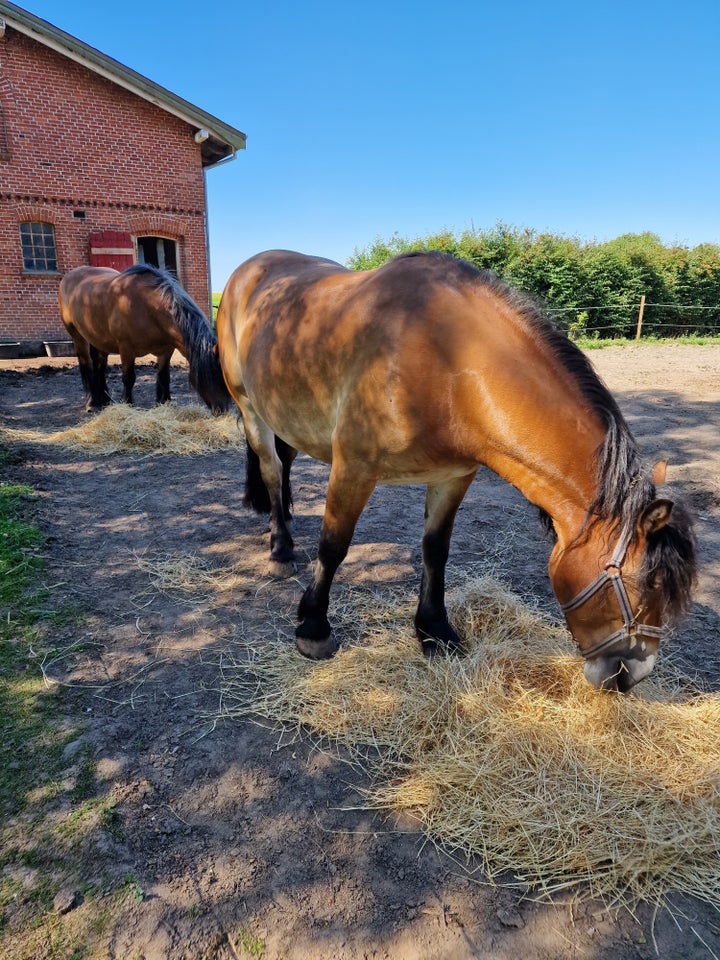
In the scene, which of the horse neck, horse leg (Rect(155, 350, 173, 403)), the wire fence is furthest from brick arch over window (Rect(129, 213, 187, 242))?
the horse neck

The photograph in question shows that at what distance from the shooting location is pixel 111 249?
1352 cm

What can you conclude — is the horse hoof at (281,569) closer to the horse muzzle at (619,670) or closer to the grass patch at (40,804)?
the grass patch at (40,804)

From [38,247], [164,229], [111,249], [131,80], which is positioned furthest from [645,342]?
[38,247]

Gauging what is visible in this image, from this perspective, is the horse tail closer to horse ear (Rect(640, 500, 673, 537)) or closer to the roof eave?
horse ear (Rect(640, 500, 673, 537))

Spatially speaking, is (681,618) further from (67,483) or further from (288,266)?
(67,483)

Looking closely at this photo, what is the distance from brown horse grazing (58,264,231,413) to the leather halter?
190 inches

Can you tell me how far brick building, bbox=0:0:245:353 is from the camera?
1245 centimetres

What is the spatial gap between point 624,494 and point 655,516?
13 centimetres

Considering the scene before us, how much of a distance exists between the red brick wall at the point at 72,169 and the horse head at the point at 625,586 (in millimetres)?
14445

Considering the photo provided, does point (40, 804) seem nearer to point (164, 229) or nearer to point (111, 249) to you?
point (111, 249)

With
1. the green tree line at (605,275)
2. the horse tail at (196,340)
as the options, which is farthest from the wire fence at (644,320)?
the horse tail at (196,340)

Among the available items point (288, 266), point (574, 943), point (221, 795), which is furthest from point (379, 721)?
point (288, 266)

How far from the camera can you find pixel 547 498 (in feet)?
6.73

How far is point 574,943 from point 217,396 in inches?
213
